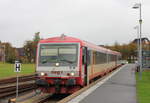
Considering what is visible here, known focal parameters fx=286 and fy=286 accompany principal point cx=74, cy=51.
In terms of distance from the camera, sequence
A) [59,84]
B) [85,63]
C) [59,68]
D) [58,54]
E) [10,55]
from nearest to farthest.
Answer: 1. [59,84]
2. [59,68]
3. [58,54]
4. [85,63]
5. [10,55]

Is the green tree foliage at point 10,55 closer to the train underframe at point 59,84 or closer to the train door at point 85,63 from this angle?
the train door at point 85,63

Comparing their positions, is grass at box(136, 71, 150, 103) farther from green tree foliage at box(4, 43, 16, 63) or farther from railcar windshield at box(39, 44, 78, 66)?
green tree foliage at box(4, 43, 16, 63)

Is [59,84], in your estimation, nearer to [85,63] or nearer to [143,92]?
[85,63]

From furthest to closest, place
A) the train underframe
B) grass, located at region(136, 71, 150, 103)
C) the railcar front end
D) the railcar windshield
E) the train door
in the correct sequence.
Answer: the train door → the railcar windshield → the railcar front end → the train underframe → grass, located at region(136, 71, 150, 103)

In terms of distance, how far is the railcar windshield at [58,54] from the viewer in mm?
14781

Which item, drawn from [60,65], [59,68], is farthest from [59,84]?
[60,65]

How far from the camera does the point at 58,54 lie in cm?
1501

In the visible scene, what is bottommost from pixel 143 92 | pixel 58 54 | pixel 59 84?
pixel 143 92

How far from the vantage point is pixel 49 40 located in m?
15.6

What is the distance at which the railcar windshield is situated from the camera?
14.8 metres

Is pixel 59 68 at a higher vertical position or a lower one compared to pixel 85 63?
lower

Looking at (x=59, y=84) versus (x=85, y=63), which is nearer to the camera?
(x=59, y=84)

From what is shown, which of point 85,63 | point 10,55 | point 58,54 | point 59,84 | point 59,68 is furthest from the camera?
point 10,55

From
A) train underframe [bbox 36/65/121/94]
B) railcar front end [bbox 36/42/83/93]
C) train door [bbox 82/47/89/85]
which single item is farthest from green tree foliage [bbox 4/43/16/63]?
train underframe [bbox 36/65/121/94]
